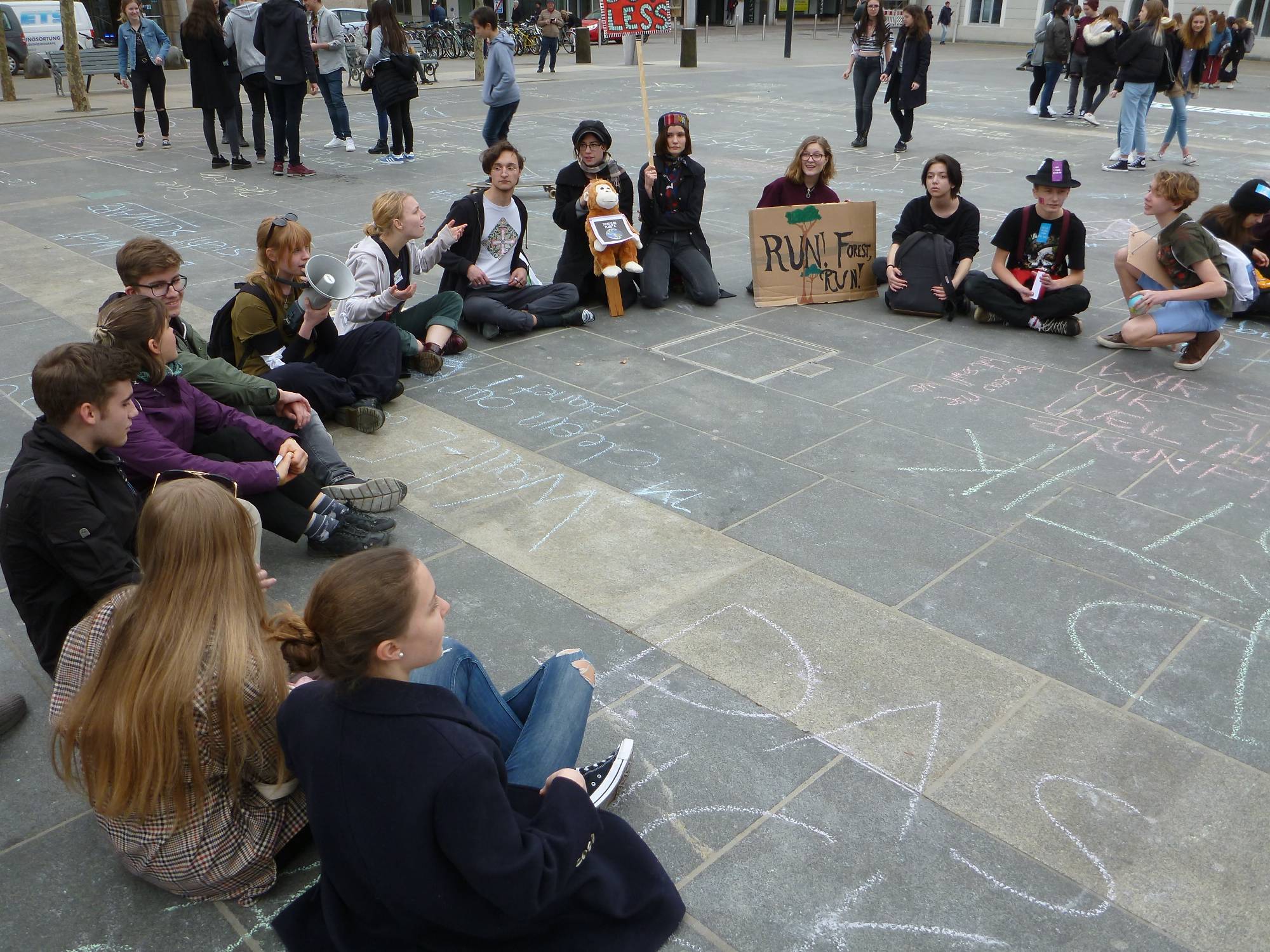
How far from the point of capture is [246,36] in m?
11.2

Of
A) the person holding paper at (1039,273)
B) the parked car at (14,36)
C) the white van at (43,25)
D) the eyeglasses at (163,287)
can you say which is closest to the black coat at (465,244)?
the eyeglasses at (163,287)

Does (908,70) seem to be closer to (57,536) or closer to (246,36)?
(246,36)

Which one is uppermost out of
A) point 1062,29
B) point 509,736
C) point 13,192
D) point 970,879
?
point 1062,29

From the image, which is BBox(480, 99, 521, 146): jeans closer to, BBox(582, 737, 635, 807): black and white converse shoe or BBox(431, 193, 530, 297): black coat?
BBox(431, 193, 530, 297): black coat

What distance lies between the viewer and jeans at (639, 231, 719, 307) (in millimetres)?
6984

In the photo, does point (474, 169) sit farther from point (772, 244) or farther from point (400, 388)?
point (400, 388)

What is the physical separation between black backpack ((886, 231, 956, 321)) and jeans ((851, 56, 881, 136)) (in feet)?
22.3

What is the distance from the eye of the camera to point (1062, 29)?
1506 centimetres

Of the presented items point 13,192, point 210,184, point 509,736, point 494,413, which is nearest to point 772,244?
point 494,413

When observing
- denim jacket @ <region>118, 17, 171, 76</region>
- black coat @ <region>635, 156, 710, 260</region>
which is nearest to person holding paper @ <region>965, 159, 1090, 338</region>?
black coat @ <region>635, 156, 710, 260</region>

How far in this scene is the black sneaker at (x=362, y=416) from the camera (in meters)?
5.08

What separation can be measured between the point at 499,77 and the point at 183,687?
31.9 feet

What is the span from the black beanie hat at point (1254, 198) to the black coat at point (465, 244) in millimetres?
4437

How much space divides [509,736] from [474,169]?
980 cm
